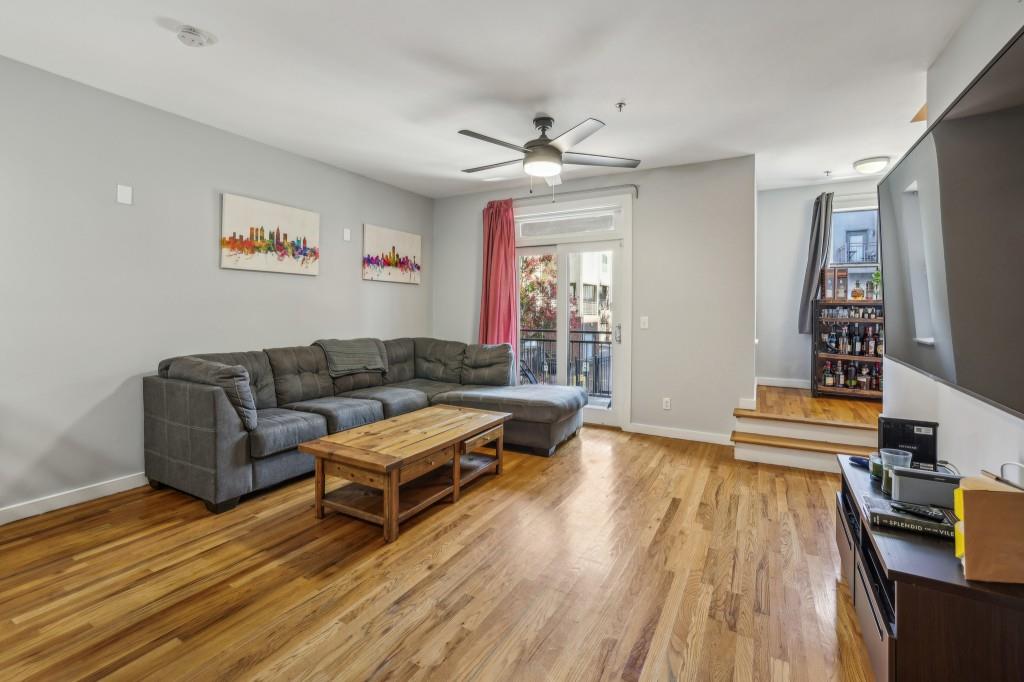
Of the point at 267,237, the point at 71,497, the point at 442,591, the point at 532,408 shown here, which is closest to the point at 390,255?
the point at 267,237

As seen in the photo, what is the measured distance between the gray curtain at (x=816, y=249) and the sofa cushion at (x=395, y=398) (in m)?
4.31

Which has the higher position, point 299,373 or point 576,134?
point 576,134

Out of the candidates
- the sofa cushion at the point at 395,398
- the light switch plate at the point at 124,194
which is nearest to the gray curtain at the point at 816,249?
the sofa cushion at the point at 395,398

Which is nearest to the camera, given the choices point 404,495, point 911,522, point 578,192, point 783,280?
point 911,522

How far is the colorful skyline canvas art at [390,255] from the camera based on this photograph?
5.03 meters

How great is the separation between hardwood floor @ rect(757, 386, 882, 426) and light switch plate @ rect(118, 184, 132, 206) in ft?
17.2

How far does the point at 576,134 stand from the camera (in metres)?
2.98

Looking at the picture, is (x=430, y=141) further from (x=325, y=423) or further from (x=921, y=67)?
(x=921, y=67)

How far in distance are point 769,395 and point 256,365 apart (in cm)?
508

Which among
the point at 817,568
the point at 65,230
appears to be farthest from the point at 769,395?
the point at 65,230

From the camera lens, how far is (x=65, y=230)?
290cm

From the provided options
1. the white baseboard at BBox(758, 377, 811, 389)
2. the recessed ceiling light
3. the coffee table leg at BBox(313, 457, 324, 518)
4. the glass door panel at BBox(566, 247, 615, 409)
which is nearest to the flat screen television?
the coffee table leg at BBox(313, 457, 324, 518)

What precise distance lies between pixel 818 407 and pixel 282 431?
4.73 m

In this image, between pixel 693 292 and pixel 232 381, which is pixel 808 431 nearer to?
pixel 693 292
